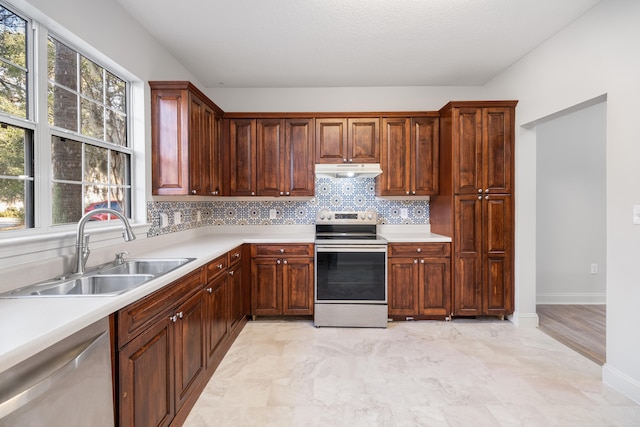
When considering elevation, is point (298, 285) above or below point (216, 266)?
below

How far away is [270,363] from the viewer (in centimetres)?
250

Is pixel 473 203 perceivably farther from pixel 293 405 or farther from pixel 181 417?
pixel 181 417

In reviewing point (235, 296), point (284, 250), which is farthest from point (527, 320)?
point (235, 296)

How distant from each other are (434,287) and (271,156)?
2.26 metres

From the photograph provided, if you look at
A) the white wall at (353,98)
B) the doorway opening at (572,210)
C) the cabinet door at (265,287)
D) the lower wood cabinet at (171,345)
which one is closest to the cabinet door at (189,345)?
the lower wood cabinet at (171,345)

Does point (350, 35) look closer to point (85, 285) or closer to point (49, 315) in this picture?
point (85, 285)

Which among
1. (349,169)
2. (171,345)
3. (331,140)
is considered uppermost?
(331,140)

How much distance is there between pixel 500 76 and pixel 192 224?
3.71 meters

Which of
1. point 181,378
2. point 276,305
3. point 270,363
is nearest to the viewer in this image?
point 181,378

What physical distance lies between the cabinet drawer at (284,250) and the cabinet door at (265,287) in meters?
0.06

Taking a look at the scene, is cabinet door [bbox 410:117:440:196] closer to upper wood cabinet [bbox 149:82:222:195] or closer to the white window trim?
upper wood cabinet [bbox 149:82:222:195]

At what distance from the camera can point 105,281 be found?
1.76 m

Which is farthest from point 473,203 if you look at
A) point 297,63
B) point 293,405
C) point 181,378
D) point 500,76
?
point 181,378

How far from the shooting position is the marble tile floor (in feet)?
6.17
